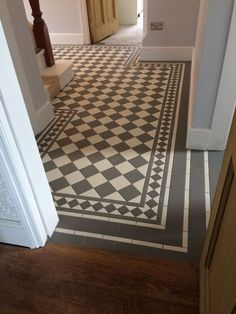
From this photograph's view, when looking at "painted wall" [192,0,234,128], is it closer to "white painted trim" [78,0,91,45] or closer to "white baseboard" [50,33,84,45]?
"white painted trim" [78,0,91,45]

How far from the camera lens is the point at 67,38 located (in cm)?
498

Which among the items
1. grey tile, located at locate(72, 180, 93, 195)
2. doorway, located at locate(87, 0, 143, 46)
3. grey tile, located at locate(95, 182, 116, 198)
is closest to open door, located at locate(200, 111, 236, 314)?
grey tile, located at locate(95, 182, 116, 198)

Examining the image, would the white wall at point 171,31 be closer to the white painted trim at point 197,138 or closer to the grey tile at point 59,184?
the white painted trim at point 197,138

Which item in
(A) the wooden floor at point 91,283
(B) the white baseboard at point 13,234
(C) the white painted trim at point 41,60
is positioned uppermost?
(C) the white painted trim at point 41,60

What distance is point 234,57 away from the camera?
1781 millimetres

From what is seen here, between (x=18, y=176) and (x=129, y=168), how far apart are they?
1041 mm

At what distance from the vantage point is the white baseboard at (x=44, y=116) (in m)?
2.64

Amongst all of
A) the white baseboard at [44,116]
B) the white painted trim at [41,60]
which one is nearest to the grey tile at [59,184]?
the white baseboard at [44,116]

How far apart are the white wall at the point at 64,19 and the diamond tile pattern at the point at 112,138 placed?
1288 mm

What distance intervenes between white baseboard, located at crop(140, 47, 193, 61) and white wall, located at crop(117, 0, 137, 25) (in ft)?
8.48

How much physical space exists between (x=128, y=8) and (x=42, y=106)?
439 centimetres

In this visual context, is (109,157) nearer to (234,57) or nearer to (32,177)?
(32,177)

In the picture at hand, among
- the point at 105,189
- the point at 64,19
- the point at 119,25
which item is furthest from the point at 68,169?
the point at 119,25

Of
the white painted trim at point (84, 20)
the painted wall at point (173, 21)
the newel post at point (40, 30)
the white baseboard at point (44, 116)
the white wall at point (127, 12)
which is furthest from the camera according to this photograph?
the white wall at point (127, 12)
